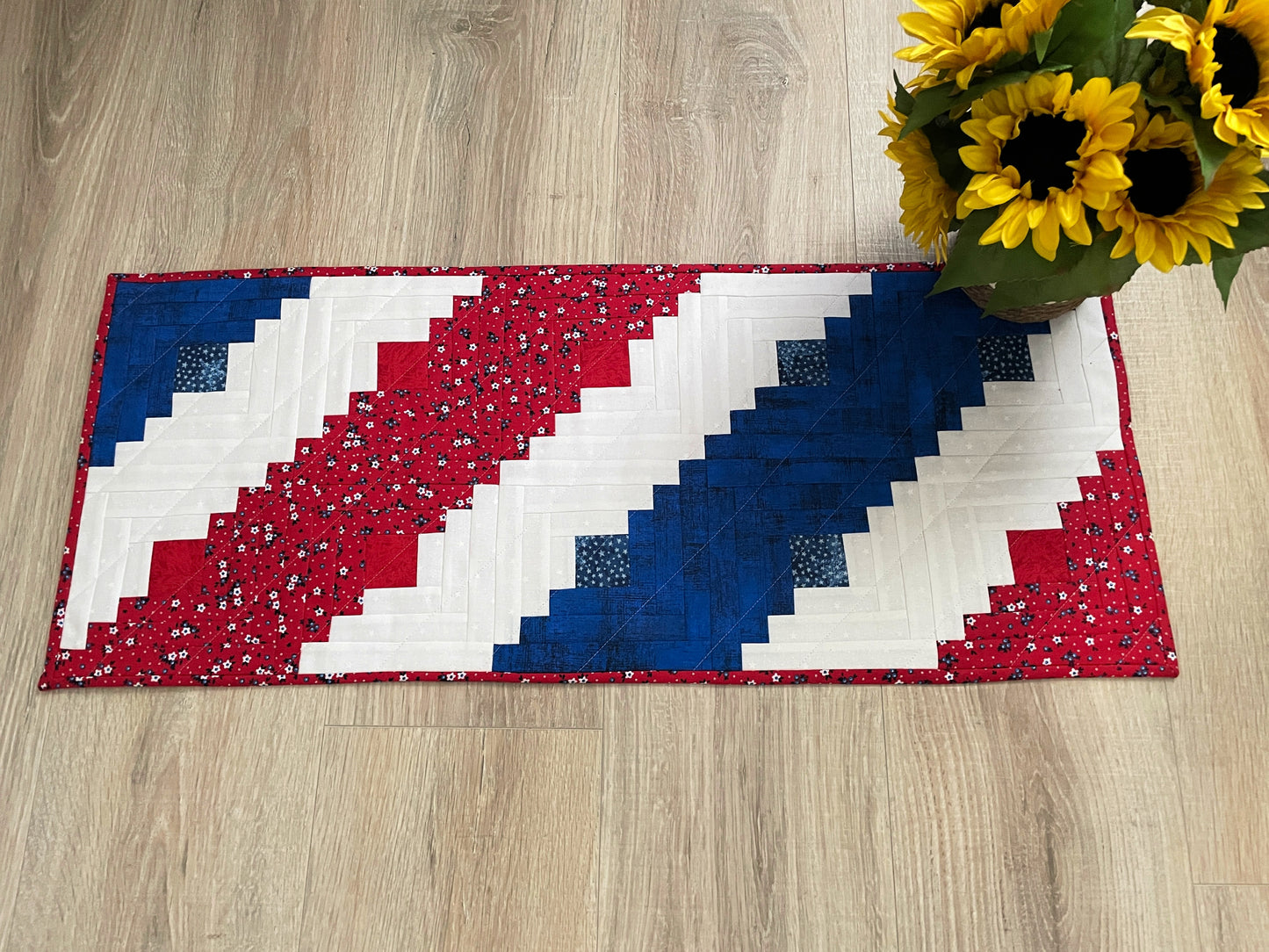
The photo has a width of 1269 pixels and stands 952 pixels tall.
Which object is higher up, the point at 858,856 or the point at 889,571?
the point at 889,571

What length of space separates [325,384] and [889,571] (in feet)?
2.70

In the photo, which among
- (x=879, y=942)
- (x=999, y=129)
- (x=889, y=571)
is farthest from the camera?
(x=889, y=571)

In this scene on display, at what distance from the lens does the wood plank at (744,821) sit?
109cm

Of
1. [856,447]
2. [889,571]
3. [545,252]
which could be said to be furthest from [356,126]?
[889,571]

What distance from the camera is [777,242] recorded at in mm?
1345

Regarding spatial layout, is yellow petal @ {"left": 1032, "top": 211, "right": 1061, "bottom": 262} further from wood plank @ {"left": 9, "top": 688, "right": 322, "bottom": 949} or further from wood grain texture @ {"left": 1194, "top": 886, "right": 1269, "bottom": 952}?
wood plank @ {"left": 9, "top": 688, "right": 322, "bottom": 949}

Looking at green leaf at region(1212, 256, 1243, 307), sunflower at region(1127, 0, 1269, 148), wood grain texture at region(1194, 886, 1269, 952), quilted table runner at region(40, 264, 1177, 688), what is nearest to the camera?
sunflower at region(1127, 0, 1269, 148)

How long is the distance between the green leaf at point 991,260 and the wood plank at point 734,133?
1.00 feet

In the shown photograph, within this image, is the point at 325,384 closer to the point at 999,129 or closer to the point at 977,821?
the point at 999,129

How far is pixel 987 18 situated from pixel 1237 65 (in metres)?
0.24

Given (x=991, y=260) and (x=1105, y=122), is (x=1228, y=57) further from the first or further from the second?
(x=991, y=260)

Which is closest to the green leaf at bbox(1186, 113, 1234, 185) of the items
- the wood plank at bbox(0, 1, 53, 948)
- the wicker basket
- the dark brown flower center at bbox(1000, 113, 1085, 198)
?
the dark brown flower center at bbox(1000, 113, 1085, 198)

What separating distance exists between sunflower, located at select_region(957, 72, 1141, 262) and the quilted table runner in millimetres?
342

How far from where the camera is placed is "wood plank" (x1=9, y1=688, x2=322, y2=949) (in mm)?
1103
